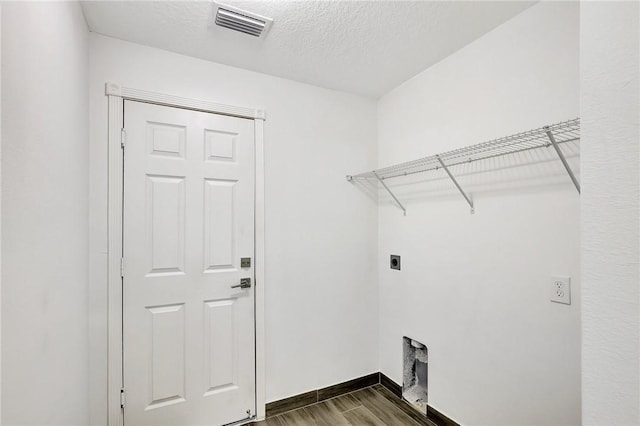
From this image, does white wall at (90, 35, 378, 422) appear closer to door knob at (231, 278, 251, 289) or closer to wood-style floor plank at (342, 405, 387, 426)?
door knob at (231, 278, 251, 289)

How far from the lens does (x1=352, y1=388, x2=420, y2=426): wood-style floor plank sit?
2.13 metres

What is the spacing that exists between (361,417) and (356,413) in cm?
6

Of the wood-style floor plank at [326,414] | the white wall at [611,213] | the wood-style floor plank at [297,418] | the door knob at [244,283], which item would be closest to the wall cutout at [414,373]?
the wood-style floor plank at [326,414]

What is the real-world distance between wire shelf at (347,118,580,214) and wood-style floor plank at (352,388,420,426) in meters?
1.46

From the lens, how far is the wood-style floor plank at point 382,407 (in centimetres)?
213

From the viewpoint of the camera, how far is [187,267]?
200 cm

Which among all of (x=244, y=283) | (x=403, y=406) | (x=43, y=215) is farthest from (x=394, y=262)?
(x=43, y=215)

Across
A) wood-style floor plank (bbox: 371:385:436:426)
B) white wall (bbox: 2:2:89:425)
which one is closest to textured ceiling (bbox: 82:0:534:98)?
white wall (bbox: 2:2:89:425)

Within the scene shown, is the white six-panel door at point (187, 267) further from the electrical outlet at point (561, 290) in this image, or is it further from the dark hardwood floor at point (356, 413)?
the electrical outlet at point (561, 290)

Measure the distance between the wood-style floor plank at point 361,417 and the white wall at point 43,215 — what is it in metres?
1.56

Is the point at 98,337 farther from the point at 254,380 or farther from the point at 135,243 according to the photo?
the point at 254,380

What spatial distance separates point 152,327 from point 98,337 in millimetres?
267

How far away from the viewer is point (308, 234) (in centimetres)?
240

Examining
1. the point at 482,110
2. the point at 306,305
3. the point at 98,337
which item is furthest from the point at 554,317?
the point at 98,337
